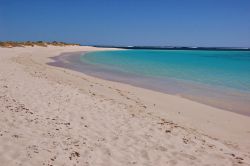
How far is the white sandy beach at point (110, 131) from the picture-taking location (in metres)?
5.79

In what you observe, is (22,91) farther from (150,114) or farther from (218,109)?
(218,109)

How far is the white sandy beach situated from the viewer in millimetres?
5789

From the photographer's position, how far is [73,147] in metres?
6.11

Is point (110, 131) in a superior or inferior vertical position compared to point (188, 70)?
superior

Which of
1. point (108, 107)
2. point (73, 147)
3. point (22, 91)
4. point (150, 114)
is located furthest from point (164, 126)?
point (22, 91)

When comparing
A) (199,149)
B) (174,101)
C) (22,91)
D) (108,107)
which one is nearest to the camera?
(199,149)

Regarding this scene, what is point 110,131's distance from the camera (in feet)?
24.1

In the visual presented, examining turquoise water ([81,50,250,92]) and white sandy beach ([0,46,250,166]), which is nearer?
white sandy beach ([0,46,250,166])

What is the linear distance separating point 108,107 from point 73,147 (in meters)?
3.76

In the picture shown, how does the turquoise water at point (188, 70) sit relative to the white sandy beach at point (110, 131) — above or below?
→ below

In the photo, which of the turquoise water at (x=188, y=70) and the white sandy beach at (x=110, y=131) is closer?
the white sandy beach at (x=110, y=131)

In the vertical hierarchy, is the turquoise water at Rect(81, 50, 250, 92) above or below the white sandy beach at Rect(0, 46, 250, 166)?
below

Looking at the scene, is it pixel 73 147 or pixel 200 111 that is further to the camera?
pixel 200 111

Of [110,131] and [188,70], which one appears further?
[188,70]
